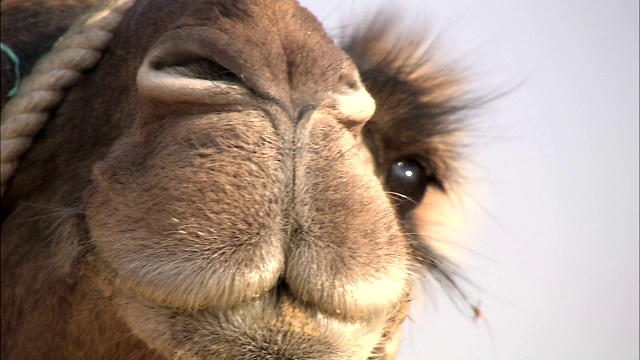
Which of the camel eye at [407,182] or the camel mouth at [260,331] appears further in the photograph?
the camel eye at [407,182]

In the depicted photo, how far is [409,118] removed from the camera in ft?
10.6

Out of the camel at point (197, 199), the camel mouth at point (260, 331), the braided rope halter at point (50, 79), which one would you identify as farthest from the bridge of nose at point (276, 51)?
the braided rope halter at point (50, 79)

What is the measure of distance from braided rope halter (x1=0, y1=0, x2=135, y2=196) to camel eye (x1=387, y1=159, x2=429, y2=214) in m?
1.06

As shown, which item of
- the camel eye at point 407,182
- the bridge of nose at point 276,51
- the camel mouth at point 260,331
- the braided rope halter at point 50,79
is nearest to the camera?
the camel mouth at point 260,331

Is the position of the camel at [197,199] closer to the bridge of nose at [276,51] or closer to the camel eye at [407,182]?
the bridge of nose at [276,51]

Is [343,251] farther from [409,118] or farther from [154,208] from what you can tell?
[409,118]

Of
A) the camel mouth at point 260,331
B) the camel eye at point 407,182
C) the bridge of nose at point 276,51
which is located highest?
the bridge of nose at point 276,51

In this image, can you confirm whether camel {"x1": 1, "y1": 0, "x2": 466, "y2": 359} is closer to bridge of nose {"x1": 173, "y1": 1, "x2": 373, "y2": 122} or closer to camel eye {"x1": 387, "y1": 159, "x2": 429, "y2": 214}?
bridge of nose {"x1": 173, "y1": 1, "x2": 373, "y2": 122}

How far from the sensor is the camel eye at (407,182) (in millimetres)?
3154

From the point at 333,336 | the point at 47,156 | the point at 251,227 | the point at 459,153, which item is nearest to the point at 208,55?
the point at 251,227

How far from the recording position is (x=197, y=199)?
1934 millimetres

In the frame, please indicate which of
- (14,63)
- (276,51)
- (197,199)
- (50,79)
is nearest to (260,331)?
(197,199)

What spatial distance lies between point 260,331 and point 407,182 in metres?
1.46

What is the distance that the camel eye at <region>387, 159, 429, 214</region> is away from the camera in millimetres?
3154
